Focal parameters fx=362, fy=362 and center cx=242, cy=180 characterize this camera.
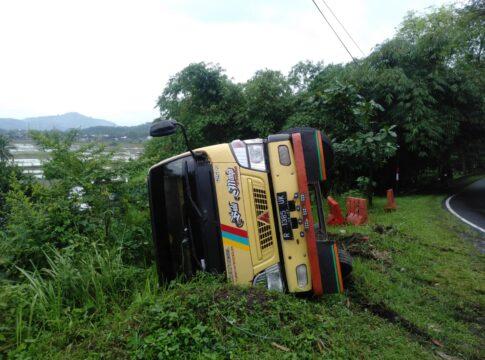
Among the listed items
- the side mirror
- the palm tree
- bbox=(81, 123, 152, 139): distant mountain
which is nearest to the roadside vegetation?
the side mirror

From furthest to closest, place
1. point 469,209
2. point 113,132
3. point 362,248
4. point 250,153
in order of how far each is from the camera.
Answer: point 113,132 < point 469,209 < point 362,248 < point 250,153

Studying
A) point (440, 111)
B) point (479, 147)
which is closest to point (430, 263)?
point (440, 111)

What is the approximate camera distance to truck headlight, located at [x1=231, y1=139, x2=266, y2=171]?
3568 mm

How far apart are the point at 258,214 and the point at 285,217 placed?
0.86 feet

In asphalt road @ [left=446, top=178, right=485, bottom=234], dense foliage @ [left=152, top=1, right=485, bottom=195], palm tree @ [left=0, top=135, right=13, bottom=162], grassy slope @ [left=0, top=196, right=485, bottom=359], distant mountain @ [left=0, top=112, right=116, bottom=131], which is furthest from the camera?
palm tree @ [left=0, top=135, right=13, bottom=162]

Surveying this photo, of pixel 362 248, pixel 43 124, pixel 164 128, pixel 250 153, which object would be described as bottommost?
pixel 362 248

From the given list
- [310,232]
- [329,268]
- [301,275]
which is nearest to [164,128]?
[310,232]

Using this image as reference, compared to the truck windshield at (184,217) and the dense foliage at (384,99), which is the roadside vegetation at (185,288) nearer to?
the truck windshield at (184,217)

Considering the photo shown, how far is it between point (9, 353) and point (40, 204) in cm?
249

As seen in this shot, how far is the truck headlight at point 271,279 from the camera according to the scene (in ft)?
11.1

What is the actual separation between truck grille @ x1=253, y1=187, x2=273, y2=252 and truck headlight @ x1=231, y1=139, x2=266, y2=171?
0.25 metres

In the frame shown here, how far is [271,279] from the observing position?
3.44 m

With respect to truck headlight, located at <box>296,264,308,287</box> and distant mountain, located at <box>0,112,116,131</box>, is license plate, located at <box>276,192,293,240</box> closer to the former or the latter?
truck headlight, located at <box>296,264,308,287</box>

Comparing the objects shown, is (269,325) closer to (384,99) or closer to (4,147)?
(384,99)
